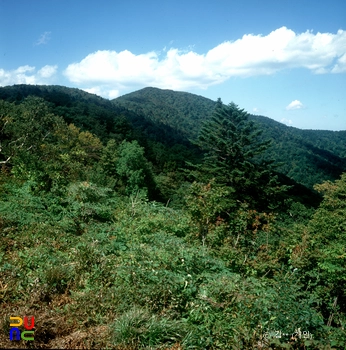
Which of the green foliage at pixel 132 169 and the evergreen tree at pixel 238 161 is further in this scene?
the green foliage at pixel 132 169

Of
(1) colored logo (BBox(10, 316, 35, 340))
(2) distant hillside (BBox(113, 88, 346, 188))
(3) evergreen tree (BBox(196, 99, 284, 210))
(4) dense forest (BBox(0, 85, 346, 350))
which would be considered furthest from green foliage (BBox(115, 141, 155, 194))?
(1) colored logo (BBox(10, 316, 35, 340))

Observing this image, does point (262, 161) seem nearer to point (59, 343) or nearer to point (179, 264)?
point (179, 264)

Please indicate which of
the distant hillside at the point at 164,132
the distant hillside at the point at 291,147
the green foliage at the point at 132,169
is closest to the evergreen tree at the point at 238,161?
the distant hillside at the point at 164,132

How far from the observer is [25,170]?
10578mm

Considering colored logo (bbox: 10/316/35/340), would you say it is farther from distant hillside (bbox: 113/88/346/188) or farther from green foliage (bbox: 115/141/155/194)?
distant hillside (bbox: 113/88/346/188)

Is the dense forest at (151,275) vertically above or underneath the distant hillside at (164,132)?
underneath

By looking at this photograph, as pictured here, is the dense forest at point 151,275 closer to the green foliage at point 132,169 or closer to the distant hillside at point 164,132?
the green foliage at point 132,169

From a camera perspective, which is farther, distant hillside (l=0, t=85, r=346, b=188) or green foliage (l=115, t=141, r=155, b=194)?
distant hillside (l=0, t=85, r=346, b=188)

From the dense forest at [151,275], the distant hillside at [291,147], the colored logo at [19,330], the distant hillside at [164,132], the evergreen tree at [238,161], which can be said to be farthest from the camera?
the distant hillside at [291,147]

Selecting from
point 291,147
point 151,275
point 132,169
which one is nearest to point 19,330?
point 151,275

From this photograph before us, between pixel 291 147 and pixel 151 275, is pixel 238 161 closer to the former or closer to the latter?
pixel 151 275

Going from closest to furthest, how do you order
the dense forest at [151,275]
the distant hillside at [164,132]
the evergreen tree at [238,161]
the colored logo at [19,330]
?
the colored logo at [19,330]
the dense forest at [151,275]
the evergreen tree at [238,161]
the distant hillside at [164,132]

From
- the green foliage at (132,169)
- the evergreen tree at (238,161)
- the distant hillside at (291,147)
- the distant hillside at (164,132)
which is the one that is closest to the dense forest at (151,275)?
the evergreen tree at (238,161)

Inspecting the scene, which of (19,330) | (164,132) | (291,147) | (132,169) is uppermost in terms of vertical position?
(164,132)
